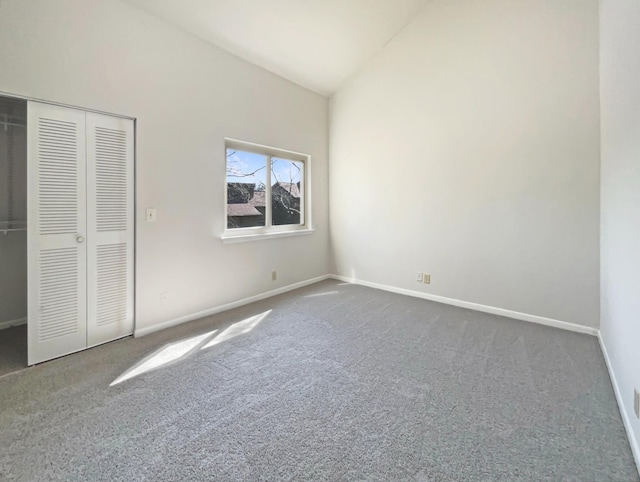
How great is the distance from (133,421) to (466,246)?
11.5 feet

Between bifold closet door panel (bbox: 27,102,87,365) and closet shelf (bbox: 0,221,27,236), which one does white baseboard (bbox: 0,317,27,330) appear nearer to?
closet shelf (bbox: 0,221,27,236)

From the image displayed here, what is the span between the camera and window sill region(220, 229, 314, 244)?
11.4 ft

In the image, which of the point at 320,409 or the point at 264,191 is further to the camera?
the point at 264,191

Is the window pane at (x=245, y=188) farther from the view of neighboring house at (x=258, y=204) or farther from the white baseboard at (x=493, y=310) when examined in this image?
the white baseboard at (x=493, y=310)

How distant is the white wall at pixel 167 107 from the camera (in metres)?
2.21

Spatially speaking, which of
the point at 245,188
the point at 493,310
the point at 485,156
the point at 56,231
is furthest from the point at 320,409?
the point at 485,156

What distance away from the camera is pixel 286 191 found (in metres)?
4.45

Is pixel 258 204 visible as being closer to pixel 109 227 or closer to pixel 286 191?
pixel 286 191

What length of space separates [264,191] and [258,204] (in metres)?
0.21

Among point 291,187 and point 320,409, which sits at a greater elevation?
point 291,187

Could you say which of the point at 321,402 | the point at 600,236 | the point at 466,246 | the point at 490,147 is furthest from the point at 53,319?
the point at 600,236

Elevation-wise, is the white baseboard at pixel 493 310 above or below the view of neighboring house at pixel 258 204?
below

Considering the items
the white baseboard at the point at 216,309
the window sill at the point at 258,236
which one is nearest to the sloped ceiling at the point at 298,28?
the window sill at the point at 258,236

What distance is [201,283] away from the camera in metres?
3.25
